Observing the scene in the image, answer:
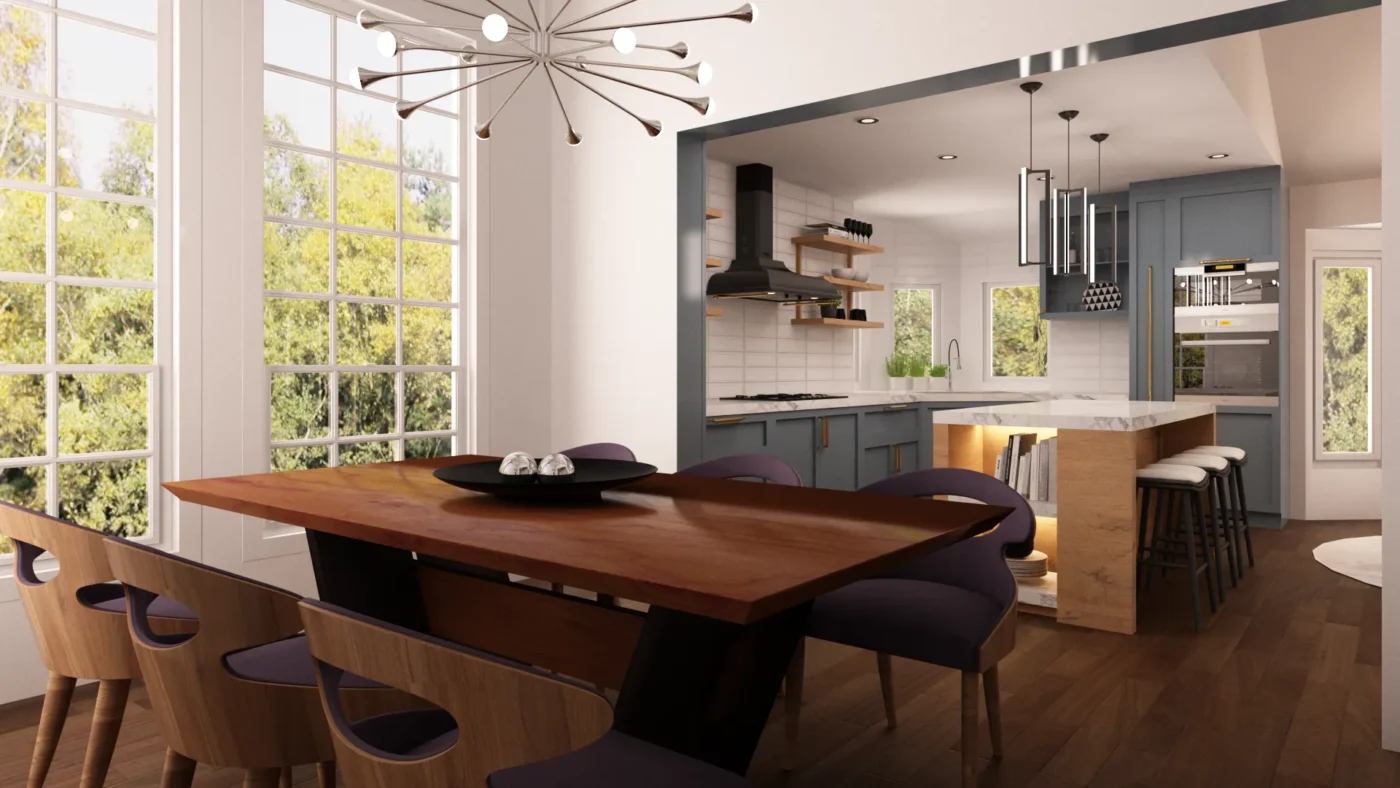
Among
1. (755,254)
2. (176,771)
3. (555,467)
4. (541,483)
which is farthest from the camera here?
(755,254)

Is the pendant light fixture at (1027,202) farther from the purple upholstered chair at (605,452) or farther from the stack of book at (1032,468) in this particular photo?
the purple upholstered chair at (605,452)

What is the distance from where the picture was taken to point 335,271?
3.95 meters

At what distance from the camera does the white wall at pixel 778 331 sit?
634cm

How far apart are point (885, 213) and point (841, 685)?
5.71 metres

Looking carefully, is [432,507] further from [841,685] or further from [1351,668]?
[1351,668]

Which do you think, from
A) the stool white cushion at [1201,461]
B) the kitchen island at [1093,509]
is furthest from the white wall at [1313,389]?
the kitchen island at [1093,509]

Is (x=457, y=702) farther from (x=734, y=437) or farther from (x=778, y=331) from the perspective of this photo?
(x=778, y=331)

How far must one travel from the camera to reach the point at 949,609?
7.38ft

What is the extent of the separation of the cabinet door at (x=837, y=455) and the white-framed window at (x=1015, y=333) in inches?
113

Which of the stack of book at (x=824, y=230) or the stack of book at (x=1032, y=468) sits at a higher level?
the stack of book at (x=824, y=230)

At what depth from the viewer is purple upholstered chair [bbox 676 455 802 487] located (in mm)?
2797

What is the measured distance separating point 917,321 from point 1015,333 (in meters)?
0.91

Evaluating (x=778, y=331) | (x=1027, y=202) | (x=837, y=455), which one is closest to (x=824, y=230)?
(x=778, y=331)

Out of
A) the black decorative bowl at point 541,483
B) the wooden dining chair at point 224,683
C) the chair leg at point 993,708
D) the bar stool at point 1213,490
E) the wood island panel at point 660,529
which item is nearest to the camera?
the wood island panel at point 660,529
